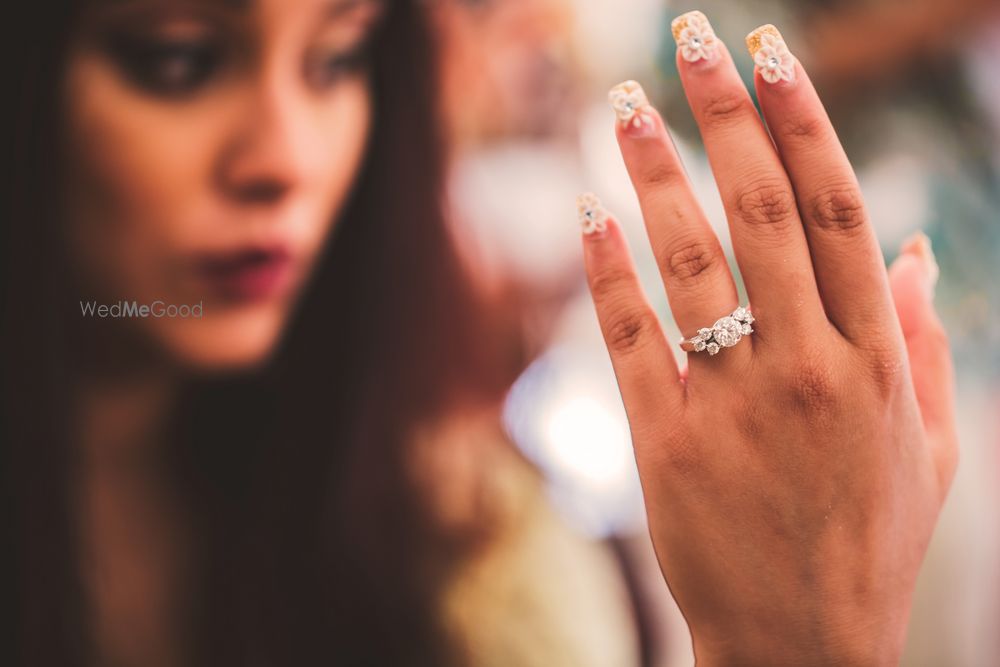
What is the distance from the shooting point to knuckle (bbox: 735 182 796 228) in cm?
43

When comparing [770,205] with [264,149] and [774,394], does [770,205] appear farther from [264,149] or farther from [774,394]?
[264,149]

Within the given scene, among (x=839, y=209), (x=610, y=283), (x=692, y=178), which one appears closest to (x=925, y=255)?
(x=839, y=209)

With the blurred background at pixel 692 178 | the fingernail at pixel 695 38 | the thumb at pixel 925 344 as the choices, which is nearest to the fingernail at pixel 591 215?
the fingernail at pixel 695 38

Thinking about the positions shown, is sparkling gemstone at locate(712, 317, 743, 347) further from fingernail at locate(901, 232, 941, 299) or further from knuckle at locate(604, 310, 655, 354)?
fingernail at locate(901, 232, 941, 299)

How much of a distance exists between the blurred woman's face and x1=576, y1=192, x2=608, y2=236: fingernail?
0.39m

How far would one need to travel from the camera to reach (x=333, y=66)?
752 mm

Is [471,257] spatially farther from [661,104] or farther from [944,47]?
[944,47]

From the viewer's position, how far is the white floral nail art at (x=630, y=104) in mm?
439

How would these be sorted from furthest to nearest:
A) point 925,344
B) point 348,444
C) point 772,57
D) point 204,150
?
point 348,444, point 204,150, point 925,344, point 772,57

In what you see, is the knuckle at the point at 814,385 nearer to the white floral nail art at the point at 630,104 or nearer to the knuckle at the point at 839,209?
the knuckle at the point at 839,209

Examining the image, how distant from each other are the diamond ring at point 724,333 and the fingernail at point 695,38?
6.6 inches

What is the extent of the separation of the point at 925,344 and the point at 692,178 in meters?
0.66

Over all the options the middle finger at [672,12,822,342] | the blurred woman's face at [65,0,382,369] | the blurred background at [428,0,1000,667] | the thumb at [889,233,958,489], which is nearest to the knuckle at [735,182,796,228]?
the middle finger at [672,12,822,342]

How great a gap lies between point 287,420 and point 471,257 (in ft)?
1.18
